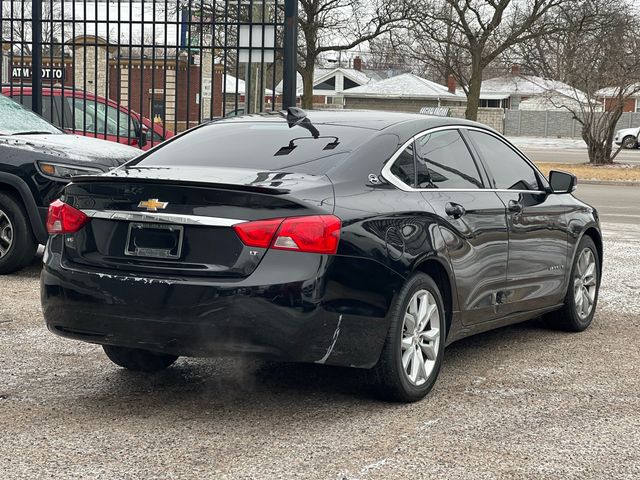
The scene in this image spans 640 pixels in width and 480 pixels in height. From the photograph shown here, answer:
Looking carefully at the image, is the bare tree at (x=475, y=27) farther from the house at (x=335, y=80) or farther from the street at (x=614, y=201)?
the house at (x=335, y=80)

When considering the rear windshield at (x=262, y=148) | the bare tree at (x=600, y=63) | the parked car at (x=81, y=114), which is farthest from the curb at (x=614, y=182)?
the rear windshield at (x=262, y=148)

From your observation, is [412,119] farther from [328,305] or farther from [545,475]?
[545,475]

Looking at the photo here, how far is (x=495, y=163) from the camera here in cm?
681

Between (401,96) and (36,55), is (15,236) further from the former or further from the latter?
(401,96)

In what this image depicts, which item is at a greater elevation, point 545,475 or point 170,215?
point 170,215

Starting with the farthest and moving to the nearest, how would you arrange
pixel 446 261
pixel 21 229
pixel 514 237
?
pixel 21 229
pixel 514 237
pixel 446 261

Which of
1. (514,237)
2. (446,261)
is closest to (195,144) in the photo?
(446,261)

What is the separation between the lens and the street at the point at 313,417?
4418 mm

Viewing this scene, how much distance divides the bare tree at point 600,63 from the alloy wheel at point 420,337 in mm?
27110

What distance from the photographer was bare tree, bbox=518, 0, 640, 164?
31625 millimetres

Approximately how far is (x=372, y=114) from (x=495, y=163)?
3.05ft

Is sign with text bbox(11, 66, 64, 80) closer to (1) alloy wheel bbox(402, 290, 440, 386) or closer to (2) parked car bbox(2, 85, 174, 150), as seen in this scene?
(2) parked car bbox(2, 85, 174, 150)

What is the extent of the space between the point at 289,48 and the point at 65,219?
318 inches

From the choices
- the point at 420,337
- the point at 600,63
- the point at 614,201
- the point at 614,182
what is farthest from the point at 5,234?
the point at 600,63
